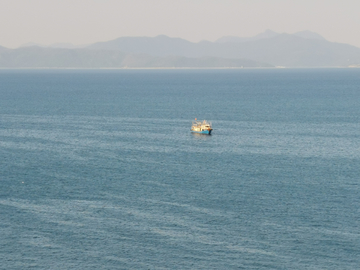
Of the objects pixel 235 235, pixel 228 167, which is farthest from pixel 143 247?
pixel 228 167

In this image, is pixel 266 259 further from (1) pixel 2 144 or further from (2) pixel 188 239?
(1) pixel 2 144

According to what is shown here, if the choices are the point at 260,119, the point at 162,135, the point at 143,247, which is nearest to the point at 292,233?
the point at 143,247

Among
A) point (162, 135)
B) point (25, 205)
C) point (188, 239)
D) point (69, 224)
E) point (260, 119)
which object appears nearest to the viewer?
point (188, 239)

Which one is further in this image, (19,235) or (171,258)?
(19,235)

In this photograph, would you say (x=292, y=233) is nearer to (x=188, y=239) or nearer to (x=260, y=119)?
(x=188, y=239)

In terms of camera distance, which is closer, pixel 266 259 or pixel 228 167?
pixel 266 259

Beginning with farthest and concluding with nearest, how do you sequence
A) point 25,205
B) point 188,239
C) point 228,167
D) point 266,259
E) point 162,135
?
point 162,135 < point 228,167 < point 25,205 < point 188,239 < point 266,259

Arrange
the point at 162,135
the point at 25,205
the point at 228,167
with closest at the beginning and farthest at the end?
the point at 25,205 → the point at 228,167 → the point at 162,135

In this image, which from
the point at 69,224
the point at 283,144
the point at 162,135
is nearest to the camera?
the point at 69,224
